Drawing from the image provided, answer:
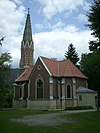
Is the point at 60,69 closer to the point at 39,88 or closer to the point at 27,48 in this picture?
the point at 39,88

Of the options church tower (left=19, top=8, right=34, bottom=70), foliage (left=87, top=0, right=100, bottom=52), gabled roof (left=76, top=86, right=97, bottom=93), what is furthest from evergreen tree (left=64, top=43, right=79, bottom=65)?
foliage (left=87, top=0, right=100, bottom=52)

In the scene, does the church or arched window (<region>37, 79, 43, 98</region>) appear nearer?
the church

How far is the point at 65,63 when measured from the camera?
179 ft

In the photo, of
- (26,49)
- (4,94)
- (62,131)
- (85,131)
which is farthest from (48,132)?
(26,49)

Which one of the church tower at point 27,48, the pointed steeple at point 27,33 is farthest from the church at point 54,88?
the pointed steeple at point 27,33

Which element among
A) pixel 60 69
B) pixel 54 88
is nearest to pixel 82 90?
pixel 54 88

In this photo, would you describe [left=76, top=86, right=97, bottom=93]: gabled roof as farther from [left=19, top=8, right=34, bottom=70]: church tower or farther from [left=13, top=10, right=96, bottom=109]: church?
[left=19, top=8, right=34, bottom=70]: church tower

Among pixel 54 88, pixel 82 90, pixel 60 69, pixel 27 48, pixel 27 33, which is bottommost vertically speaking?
pixel 82 90

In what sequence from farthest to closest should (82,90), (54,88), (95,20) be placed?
(54,88) → (82,90) → (95,20)

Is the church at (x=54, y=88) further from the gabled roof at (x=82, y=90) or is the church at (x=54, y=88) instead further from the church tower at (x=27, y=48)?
the church tower at (x=27, y=48)

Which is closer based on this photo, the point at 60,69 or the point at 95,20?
the point at 95,20

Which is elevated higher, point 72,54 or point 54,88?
point 72,54

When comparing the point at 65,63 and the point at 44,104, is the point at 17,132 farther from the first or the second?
the point at 65,63

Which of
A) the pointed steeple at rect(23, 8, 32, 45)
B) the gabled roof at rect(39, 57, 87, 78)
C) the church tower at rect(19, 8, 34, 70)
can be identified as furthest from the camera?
the pointed steeple at rect(23, 8, 32, 45)
